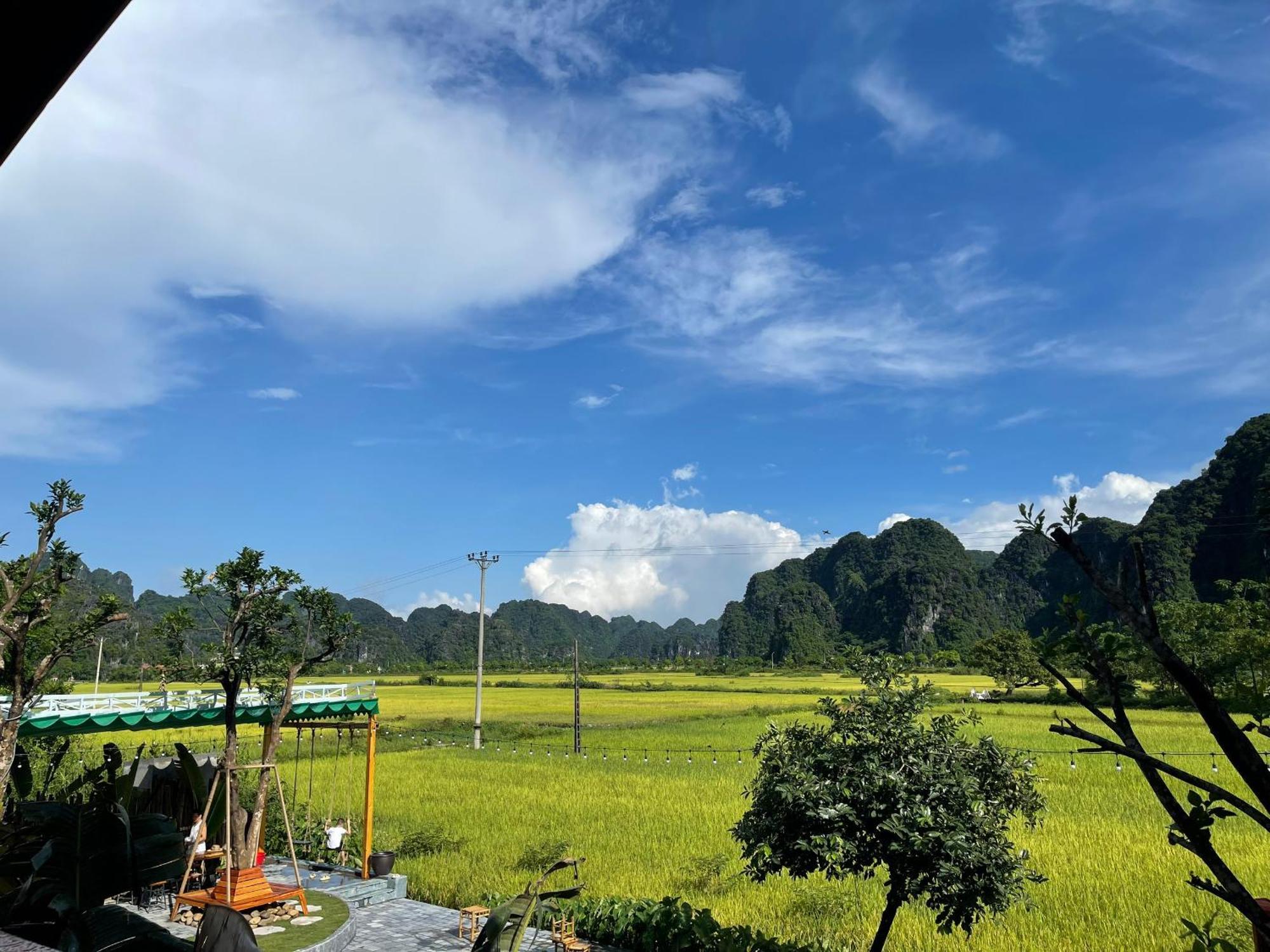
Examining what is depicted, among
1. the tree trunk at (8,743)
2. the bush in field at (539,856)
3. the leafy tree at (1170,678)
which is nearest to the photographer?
the leafy tree at (1170,678)

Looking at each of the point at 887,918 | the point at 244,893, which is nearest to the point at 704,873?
the point at 887,918

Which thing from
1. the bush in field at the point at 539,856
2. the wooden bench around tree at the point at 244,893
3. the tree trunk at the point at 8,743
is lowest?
the bush in field at the point at 539,856

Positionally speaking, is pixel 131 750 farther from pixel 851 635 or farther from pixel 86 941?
pixel 851 635

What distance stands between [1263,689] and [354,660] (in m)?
118

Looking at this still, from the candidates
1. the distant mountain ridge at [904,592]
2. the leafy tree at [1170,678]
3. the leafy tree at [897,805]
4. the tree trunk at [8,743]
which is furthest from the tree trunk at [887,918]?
the distant mountain ridge at [904,592]

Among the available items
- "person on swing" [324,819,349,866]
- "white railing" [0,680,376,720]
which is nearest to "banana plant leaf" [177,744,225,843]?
"white railing" [0,680,376,720]

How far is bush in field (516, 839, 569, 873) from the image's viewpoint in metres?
12.8

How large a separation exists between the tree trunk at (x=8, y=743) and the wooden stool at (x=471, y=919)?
4.97 m

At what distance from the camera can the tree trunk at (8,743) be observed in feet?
19.9

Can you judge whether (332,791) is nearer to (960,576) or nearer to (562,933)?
(562,933)

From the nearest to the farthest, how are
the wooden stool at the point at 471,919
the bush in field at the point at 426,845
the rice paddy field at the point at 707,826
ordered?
the wooden stool at the point at 471,919 < the rice paddy field at the point at 707,826 < the bush in field at the point at 426,845

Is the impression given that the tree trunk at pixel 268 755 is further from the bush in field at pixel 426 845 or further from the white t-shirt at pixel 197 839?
the bush in field at pixel 426 845

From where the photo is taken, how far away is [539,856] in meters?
13.1

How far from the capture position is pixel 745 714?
40.7 meters
